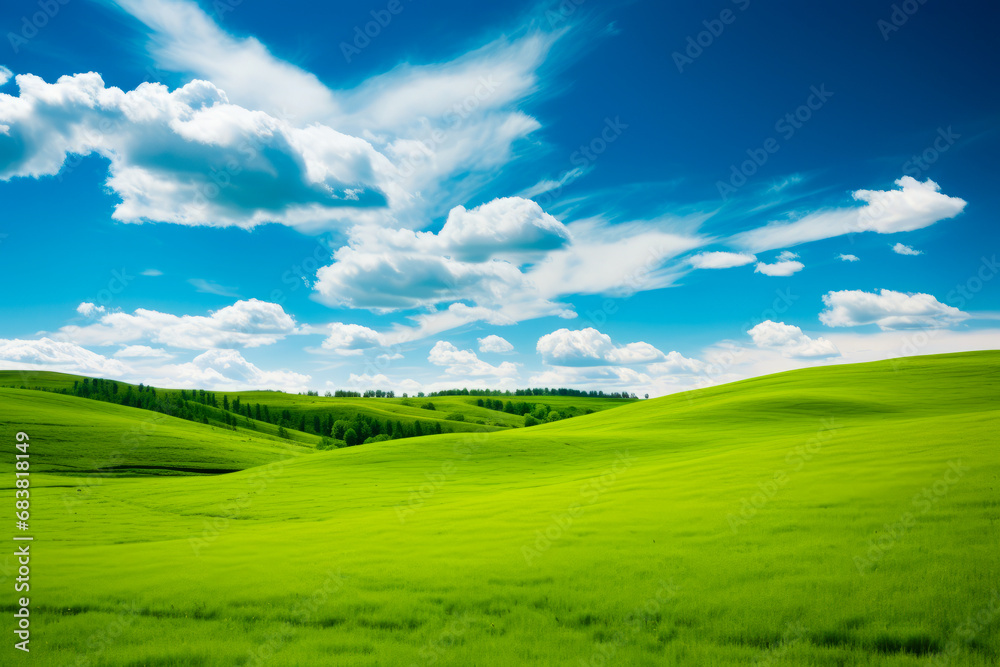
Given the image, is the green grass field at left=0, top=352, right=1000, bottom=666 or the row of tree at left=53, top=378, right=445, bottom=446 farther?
the row of tree at left=53, top=378, right=445, bottom=446

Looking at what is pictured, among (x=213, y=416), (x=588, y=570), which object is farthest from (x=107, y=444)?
(x=213, y=416)

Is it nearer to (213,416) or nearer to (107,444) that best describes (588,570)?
(107,444)

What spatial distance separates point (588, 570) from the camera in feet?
44.6

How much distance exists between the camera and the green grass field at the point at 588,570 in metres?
9.34

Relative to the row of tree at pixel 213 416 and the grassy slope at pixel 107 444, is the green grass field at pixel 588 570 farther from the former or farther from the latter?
the row of tree at pixel 213 416

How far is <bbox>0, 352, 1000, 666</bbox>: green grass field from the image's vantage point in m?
9.34

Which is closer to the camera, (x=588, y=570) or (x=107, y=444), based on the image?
(x=588, y=570)

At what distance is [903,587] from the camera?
34.1 feet

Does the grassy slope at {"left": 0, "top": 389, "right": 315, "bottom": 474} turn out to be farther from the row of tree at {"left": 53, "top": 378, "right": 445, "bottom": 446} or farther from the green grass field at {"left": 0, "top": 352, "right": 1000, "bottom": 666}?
the row of tree at {"left": 53, "top": 378, "right": 445, "bottom": 446}

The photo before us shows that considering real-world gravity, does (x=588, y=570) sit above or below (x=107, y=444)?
above

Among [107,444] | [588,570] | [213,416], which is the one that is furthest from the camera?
[213,416]

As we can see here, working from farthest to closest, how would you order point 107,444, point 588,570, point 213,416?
point 213,416
point 107,444
point 588,570

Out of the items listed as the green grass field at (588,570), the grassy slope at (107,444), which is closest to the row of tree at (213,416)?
the grassy slope at (107,444)

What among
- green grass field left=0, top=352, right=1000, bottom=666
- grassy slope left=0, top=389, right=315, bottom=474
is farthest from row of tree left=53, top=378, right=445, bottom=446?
green grass field left=0, top=352, right=1000, bottom=666
